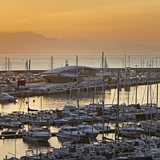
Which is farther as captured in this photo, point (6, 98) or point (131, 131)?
point (6, 98)

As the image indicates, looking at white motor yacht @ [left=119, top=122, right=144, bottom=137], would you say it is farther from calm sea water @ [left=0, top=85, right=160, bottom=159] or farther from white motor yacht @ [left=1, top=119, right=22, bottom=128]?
white motor yacht @ [left=1, top=119, right=22, bottom=128]

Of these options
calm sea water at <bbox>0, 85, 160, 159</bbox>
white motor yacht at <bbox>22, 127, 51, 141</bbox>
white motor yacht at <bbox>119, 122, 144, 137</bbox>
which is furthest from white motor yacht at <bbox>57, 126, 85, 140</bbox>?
white motor yacht at <bbox>119, 122, 144, 137</bbox>

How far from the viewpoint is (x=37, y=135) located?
24.0m

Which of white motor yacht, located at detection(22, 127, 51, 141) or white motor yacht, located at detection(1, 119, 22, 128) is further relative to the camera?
white motor yacht, located at detection(1, 119, 22, 128)

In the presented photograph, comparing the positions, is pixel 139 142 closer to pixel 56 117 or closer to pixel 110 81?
pixel 56 117

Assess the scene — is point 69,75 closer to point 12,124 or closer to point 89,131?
point 12,124

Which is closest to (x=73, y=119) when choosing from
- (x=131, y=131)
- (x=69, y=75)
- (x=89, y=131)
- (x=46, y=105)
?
(x=89, y=131)

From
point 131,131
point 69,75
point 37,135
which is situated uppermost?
point 69,75

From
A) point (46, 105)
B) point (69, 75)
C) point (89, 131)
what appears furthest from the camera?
point (69, 75)

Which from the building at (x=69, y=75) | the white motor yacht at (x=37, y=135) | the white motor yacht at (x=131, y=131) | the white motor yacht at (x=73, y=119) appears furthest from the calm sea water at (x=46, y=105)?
the building at (x=69, y=75)

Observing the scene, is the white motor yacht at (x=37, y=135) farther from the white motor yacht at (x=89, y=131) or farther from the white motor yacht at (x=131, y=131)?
the white motor yacht at (x=131, y=131)

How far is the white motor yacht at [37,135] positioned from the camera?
78.7 ft

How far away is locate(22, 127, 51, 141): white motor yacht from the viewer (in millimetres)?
24000

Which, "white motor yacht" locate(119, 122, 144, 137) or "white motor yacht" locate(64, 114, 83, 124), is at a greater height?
"white motor yacht" locate(64, 114, 83, 124)
